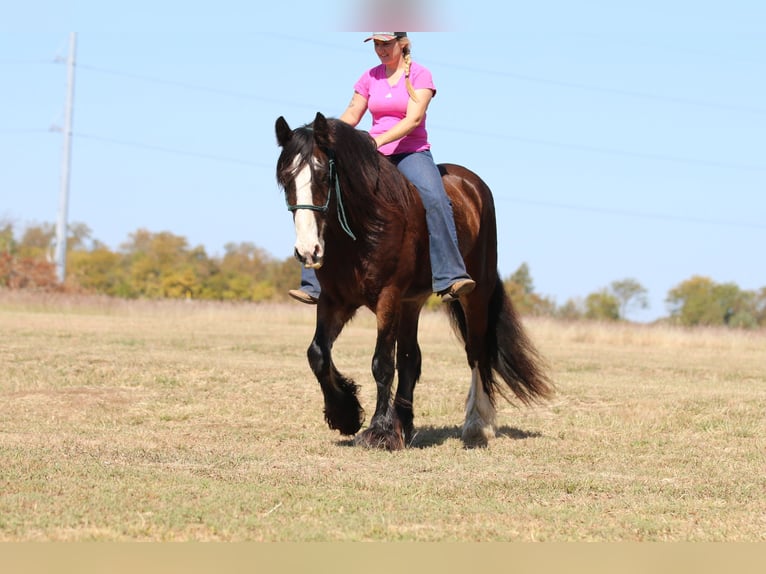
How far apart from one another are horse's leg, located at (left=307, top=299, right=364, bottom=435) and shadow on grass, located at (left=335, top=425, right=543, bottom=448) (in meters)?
0.39

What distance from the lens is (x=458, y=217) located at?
29.9 ft

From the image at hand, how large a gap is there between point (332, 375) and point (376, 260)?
0.98m

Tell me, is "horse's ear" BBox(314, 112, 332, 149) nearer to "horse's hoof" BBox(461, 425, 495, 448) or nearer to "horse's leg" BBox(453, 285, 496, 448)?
"horse's leg" BBox(453, 285, 496, 448)

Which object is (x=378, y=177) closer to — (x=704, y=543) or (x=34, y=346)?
(x=704, y=543)

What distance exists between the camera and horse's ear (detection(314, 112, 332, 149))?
7.47 m

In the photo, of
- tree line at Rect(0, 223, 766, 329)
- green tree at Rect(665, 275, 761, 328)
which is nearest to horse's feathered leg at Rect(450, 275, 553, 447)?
tree line at Rect(0, 223, 766, 329)

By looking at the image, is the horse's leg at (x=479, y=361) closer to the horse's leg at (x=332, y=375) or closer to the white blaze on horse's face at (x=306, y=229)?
the horse's leg at (x=332, y=375)

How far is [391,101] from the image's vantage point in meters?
8.42

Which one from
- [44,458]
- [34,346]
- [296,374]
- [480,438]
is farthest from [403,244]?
[34,346]

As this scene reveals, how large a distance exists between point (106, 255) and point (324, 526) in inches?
3205

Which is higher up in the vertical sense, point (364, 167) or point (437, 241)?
point (364, 167)

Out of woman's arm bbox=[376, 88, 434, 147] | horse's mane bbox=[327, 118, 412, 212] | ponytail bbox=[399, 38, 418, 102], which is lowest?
horse's mane bbox=[327, 118, 412, 212]

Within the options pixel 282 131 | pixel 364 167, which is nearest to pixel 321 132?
pixel 282 131

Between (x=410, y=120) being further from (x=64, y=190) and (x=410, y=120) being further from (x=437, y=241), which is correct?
(x=64, y=190)
